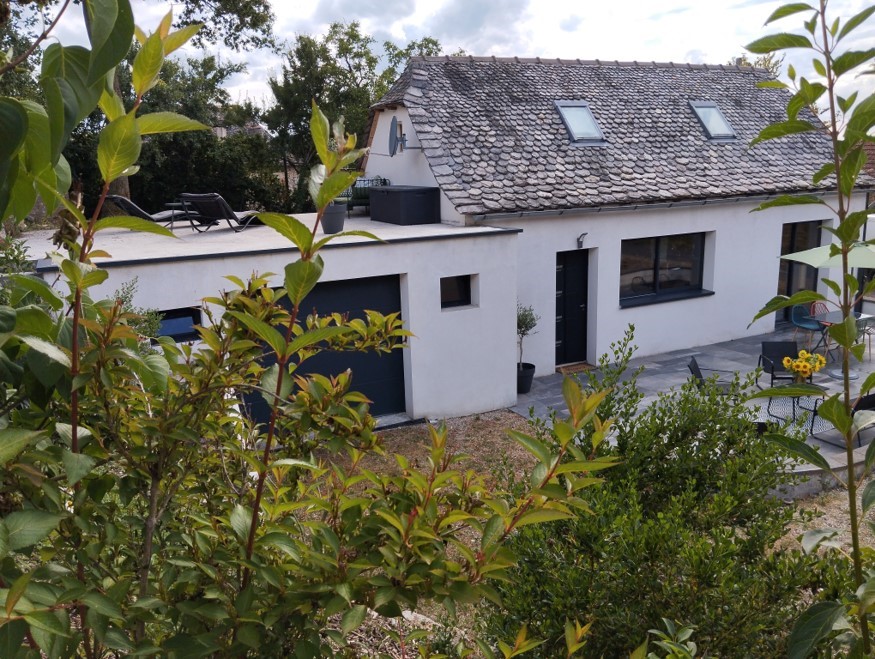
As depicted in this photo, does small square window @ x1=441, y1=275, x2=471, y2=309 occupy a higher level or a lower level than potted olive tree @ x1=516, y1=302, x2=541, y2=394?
→ higher

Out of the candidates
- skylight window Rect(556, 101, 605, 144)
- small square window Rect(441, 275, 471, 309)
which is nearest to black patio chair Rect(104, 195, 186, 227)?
small square window Rect(441, 275, 471, 309)

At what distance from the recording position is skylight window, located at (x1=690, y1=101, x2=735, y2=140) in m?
16.2

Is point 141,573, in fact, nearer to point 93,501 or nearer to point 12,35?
point 93,501

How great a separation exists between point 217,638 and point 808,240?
1792cm

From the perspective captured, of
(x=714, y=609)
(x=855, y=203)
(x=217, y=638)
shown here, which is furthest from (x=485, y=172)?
(x=217, y=638)

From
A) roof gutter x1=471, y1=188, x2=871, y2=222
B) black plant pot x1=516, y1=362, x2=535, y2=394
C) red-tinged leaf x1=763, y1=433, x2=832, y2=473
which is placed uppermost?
roof gutter x1=471, y1=188, x2=871, y2=222

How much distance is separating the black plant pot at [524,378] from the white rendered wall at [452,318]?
16.2 inches

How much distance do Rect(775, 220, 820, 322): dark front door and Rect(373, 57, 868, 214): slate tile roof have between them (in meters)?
1.27

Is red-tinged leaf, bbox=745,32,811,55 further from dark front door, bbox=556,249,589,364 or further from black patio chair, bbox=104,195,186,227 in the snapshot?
dark front door, bbox=556,249,589,364

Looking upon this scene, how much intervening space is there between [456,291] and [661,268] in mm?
5511

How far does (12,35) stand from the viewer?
63.7 feet

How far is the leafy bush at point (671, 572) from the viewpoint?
2500mm

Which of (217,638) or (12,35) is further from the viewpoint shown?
(12,35)

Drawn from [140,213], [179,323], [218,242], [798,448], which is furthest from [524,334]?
[798,448]
